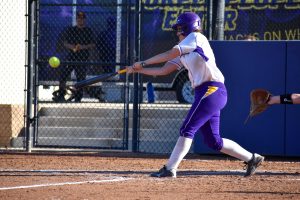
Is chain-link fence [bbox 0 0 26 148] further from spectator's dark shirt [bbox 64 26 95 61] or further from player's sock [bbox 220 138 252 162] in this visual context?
player's sock [bbox 220 138 252 162]

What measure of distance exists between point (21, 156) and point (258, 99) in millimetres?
4399

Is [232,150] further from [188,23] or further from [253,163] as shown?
[188,23]

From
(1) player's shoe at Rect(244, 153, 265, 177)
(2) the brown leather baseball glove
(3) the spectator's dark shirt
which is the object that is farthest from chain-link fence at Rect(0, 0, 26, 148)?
(1) player's shoe at Rect(244, 153, 265, 177)

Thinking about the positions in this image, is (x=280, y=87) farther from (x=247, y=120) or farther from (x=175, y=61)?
(x=175, y=61)

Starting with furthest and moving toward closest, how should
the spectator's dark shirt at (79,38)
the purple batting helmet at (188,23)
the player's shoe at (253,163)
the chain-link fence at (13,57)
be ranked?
the spectator's dark shirt at (79,38) < the chain-link fence at (13,57) < the player's shoe at (253,163) < the purple batting helmet at (188,23)

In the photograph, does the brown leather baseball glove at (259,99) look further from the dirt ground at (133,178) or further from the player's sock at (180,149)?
the player's sock at (180,149)

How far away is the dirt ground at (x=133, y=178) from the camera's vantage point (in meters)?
8.07

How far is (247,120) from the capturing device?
41.0 ft

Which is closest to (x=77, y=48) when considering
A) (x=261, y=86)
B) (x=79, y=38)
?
(x=79, y=38)

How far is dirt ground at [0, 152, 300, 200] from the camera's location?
8.07 metres

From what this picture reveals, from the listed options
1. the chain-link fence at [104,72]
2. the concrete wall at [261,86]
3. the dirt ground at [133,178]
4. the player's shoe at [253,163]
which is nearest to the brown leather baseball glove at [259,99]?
the player's shoe at [253,163]

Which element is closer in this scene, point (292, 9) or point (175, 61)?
point (175, 61)

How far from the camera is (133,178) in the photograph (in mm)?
9594

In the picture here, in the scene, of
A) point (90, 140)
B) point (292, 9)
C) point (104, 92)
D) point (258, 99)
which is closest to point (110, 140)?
point (90, 140)
